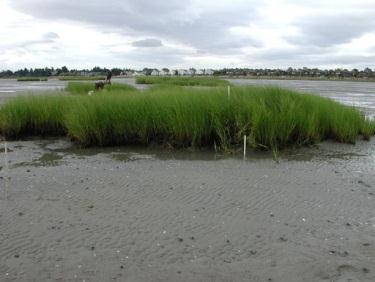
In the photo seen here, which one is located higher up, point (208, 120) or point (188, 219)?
point (208, 120)

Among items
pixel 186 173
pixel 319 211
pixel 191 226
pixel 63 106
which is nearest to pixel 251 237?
pixel 191 226

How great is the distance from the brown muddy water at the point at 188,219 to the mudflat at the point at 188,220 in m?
0.01

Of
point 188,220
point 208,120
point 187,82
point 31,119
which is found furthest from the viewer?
point 187,82

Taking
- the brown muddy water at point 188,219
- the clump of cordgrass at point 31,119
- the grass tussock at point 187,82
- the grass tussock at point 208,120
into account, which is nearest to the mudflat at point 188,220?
the brown muddy water at point 188,219

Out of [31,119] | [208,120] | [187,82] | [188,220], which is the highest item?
[187,82]

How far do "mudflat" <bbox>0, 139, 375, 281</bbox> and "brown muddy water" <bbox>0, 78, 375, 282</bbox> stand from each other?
0.5 inches

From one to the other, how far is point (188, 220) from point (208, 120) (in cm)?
468

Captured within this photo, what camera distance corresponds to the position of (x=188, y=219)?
4.82 m

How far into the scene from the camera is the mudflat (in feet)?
12.1

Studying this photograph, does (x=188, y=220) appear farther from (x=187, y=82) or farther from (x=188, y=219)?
(x=187, y=82)

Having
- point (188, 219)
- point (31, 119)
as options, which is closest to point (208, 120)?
point (188, 219)

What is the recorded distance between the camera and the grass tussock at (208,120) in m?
9.03

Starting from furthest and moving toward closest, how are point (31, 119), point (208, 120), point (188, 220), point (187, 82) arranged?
point (187, 82) < point (31, 119) < point (208, 120) < point (188, 220)

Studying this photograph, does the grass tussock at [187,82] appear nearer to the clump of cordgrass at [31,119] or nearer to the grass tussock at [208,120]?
the clump of cordgrass at [31,119]
